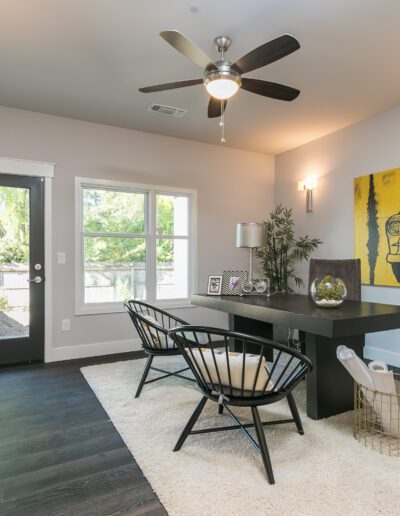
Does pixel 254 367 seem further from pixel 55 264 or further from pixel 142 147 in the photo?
pixel 142 147

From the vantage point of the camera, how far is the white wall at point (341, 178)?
12.1 feet

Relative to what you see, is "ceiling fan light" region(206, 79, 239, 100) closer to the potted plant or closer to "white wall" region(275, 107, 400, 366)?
"white wall" region(275, 107, 400, 366)

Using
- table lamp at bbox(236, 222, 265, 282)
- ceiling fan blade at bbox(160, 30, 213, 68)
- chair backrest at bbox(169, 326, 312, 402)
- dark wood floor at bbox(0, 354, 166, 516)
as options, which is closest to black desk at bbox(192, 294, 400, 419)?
chair backrest at bbox(169, 326, 312, 402)

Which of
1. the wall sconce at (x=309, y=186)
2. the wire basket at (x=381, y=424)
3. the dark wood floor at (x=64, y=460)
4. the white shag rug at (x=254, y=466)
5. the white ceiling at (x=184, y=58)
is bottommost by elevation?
the dark wood floor at (x=64, y=460)

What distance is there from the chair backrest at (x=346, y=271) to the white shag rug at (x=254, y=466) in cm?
110

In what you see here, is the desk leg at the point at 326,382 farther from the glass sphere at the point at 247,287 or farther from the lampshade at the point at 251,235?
the lampshade at the point at 251,235

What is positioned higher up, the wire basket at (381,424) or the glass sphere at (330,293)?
the glass sphere at (330,293)

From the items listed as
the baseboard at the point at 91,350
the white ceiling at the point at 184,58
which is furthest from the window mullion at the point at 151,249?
the white ceiling at the point at 184,58

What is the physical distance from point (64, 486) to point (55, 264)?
254 centimetres

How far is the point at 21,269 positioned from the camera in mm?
3674

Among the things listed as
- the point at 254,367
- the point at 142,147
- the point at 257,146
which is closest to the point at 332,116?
the point at 257,146

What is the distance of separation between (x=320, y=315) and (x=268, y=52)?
59.5 inches

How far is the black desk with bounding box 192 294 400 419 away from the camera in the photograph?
1.99m

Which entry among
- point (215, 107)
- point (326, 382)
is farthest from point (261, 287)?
point (215, 107)
